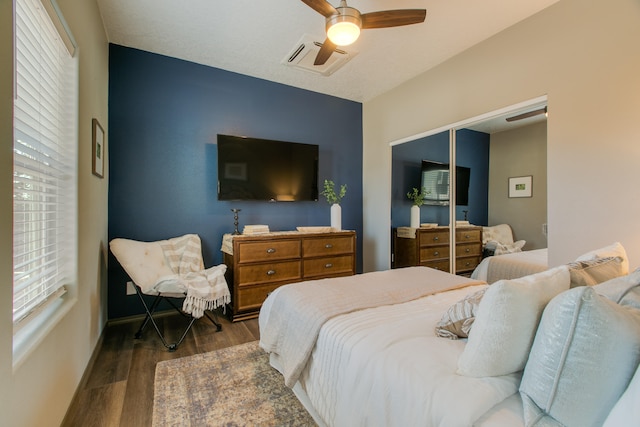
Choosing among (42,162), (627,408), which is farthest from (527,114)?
(42,162)

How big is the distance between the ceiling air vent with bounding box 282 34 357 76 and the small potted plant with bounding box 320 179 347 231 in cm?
138

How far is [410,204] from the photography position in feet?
12.3

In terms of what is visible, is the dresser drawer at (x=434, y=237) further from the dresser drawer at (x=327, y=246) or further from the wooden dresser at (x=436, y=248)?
the dresser drawer at (x=327, y=246)

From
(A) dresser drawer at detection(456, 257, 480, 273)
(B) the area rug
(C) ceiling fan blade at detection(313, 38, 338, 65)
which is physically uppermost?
(C) ceiling fan blade at detection(313, 38, 338, 65)

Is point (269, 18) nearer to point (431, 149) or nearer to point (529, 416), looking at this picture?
point (431, 149)

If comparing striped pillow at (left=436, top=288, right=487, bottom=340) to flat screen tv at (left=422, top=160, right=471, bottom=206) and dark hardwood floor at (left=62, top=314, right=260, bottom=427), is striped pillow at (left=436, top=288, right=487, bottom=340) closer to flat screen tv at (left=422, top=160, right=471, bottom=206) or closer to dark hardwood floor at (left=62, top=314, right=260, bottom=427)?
dark hardwood floor at (left=62, top=314, right=260, bottom=427)

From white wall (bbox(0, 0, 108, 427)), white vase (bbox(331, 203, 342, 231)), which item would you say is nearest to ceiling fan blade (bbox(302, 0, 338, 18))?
white wall (bbox(0, 0, 108, 427))

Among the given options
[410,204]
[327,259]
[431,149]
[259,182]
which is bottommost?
[327,259]

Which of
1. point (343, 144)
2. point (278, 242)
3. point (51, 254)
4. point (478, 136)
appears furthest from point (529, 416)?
point (343, 144)

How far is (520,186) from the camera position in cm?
260

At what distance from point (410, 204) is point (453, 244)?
0.77m

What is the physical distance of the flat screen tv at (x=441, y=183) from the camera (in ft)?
10.2

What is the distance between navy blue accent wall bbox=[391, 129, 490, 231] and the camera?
2.95 m

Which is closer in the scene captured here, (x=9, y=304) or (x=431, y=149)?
(x=9, y=304)
